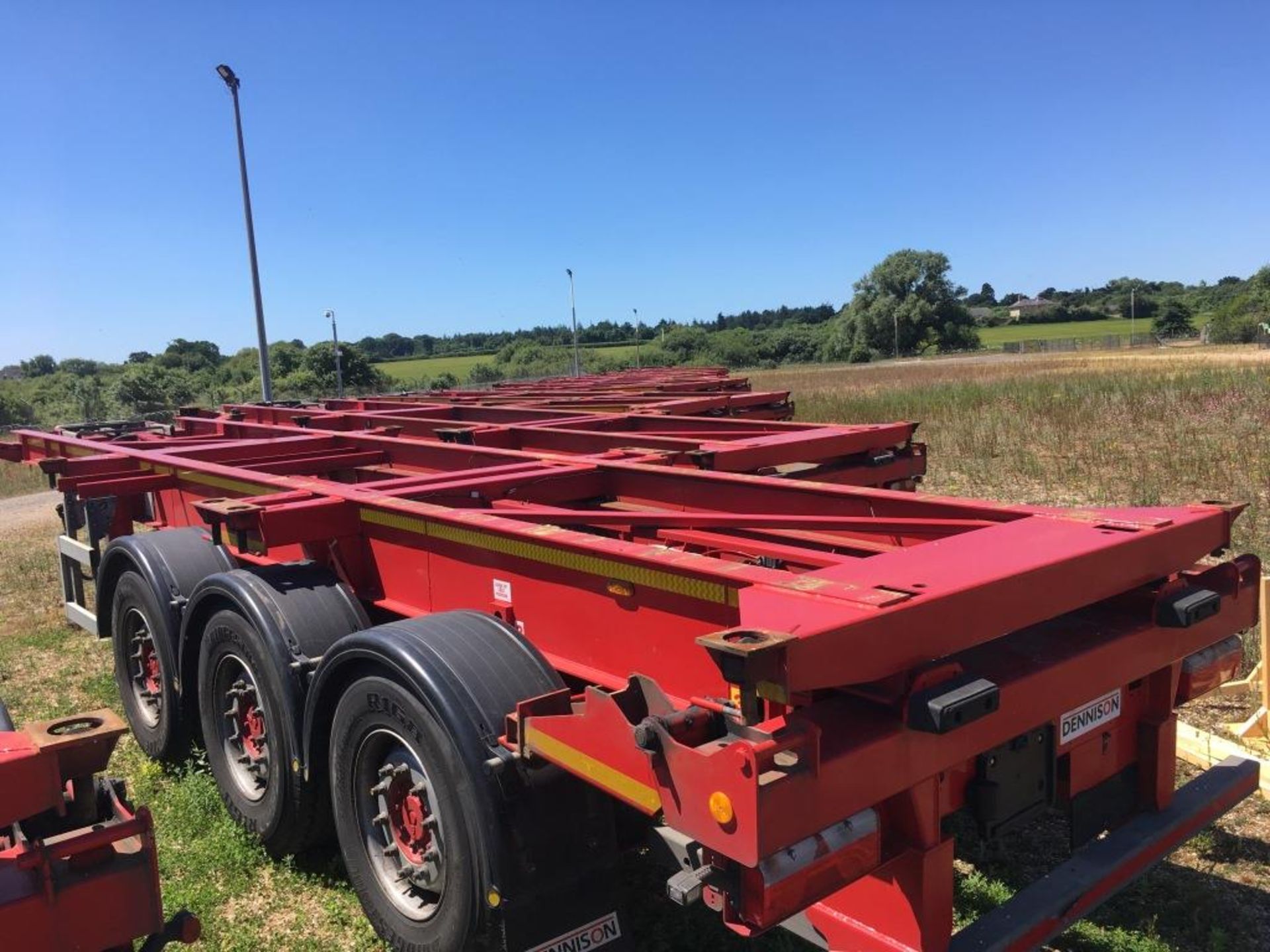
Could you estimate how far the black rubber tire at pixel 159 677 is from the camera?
14.6ft

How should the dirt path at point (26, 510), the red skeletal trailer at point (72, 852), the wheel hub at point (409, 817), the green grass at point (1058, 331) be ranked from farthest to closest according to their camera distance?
the green grass at point (1058, 331), the dirt path at point (26, 510), the wheel hub at point (409, 817), the red skeletal trailer at point (72, 852)

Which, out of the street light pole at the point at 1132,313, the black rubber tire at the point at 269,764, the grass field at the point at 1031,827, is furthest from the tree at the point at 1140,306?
the black rubber tire at the point at 269,764

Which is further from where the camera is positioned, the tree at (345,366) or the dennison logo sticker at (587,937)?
the tree at (345,366)

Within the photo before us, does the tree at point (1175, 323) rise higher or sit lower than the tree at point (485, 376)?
higher

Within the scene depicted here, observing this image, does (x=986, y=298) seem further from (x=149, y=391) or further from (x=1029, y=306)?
(x=149, y=391)

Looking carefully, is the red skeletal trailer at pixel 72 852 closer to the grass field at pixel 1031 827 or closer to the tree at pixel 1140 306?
the grass field at pixel 1031 827

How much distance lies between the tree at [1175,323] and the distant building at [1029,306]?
38786 millimetres

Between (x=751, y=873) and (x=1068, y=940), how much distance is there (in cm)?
185

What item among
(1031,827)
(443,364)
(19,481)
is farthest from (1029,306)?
(1031,827)

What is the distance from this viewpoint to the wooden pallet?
403cm

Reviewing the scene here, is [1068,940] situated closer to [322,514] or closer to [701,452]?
[701,452]

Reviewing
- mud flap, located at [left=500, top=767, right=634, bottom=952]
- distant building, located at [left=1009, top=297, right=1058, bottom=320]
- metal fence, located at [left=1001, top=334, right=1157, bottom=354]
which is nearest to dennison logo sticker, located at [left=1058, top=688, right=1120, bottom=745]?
mud flap, located at [left=500, top=767, right=634, bottom=952]

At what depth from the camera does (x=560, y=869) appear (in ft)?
8.35

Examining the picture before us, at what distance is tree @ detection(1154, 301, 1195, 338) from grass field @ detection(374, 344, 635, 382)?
44185 millimetres
